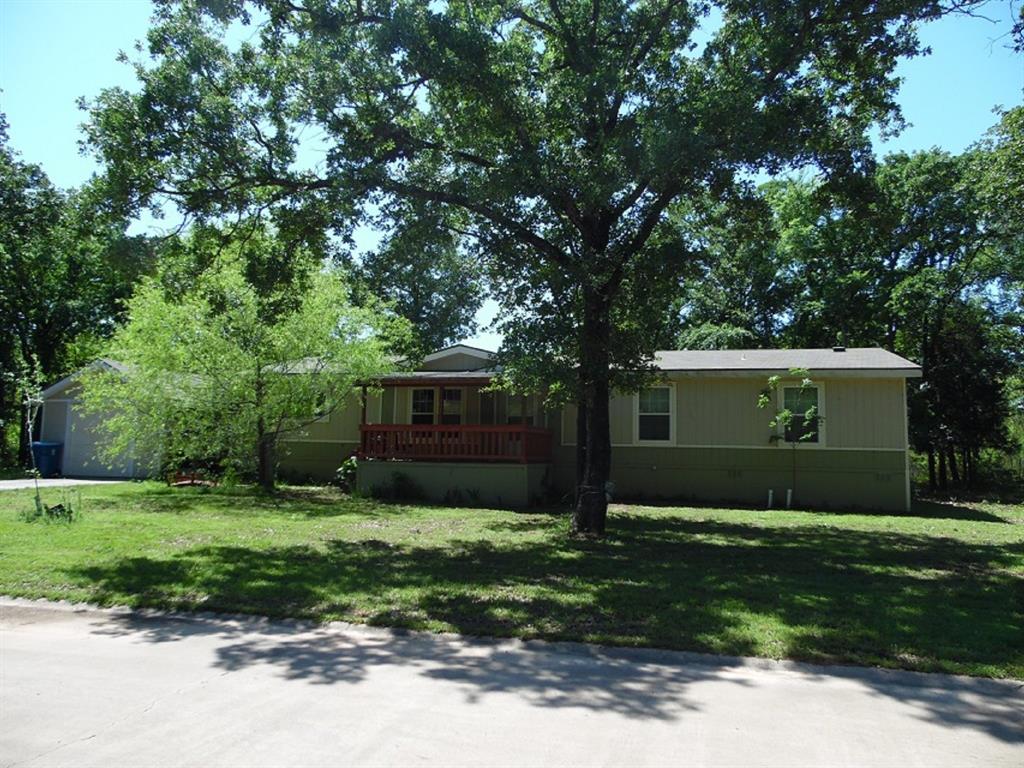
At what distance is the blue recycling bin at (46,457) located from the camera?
23.2m

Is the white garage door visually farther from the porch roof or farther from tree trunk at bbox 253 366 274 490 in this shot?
the porch roof

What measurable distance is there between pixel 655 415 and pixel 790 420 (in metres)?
3.23

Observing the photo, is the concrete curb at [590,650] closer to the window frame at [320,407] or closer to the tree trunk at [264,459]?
the tree trunk at [264,459]

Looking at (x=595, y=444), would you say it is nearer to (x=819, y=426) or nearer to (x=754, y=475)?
(x=754, y=475)

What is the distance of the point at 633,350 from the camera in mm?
12086

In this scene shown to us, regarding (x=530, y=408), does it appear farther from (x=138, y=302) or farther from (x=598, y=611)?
(x=598, y=611)

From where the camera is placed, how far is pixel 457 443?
18.2 m

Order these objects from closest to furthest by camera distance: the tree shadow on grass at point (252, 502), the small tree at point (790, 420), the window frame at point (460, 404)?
the tree shadow on grass at point (252, 502)
the small tree at point (790, 420)
the window frame at point (460, 404)

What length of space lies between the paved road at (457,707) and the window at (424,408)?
14616 mm

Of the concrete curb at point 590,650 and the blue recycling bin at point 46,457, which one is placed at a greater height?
the blue recycling bin at point 46,457

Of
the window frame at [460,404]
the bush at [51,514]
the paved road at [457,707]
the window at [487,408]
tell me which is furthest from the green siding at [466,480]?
the paved road at [457,707]

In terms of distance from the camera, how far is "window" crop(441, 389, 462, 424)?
21.1m

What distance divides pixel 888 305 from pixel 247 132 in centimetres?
2263

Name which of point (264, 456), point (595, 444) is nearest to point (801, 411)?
point (595, 444)
